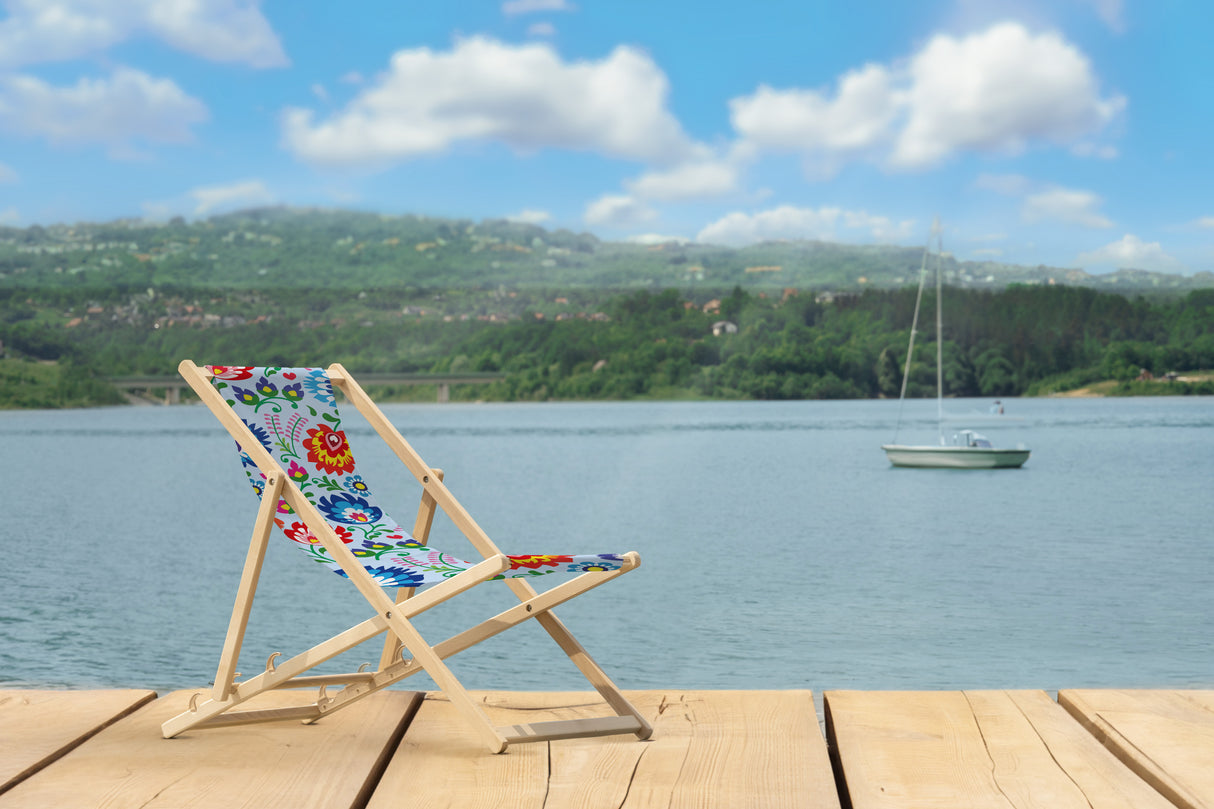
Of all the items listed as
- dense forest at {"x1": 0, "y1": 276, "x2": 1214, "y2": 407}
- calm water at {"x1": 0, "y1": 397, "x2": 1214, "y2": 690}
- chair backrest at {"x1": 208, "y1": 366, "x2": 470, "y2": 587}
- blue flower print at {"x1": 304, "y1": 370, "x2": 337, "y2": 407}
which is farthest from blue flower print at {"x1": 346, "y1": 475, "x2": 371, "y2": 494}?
dense forest at {"x1": 0, "y1": 276, "x2": 1214, "y2": 407}

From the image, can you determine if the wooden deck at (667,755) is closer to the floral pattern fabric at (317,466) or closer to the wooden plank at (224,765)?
the wooden plank at (224,765)

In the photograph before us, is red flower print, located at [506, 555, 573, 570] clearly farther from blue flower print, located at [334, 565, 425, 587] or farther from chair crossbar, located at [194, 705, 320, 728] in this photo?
chair crossbar, located at [194, 705, 320, 728]

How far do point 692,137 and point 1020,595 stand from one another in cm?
4562

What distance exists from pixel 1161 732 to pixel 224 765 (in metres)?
1.42

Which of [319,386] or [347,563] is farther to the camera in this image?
[319,386]

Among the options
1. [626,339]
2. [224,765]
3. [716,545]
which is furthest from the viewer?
[626,339]

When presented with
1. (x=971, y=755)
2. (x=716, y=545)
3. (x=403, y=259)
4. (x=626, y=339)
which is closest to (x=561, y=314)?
(x=626, y=339)

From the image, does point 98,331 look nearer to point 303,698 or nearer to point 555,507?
point 555,507

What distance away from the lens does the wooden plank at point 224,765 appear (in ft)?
5.22

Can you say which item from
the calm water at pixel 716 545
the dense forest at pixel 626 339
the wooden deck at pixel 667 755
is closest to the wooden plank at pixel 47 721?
the wooden deck at pixel 667 755

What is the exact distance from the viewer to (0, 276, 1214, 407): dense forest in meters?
30.3

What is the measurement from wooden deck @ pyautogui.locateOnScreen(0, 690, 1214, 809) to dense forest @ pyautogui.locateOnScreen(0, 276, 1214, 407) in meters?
29.2

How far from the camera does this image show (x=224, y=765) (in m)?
1.76

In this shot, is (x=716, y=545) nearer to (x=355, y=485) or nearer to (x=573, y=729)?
(x=355, y=485)
